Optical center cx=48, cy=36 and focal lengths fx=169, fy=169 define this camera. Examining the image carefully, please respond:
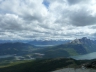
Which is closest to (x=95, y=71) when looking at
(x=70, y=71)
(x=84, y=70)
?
(x=84, y=70)

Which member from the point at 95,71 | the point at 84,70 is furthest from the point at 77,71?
the point at 95,71

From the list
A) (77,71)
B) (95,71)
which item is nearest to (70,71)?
(77,71)

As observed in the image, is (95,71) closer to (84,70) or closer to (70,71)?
(84,70)

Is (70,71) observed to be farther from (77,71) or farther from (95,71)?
(95,71)
